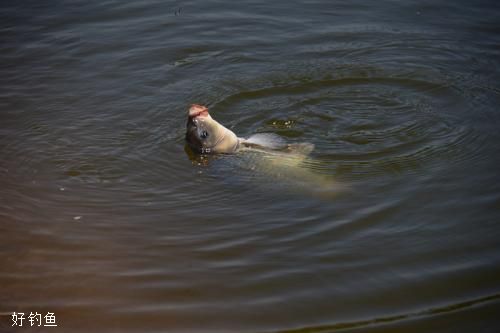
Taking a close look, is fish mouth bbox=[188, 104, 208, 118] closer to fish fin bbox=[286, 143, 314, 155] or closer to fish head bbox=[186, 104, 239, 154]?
fish head bbox=[186, 104, 239, 154]

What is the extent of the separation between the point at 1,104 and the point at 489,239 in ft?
18.5

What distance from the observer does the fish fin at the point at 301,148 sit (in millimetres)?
5944

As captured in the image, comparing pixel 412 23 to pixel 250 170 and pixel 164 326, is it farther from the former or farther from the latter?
pixel 164 326

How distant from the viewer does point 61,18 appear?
9594mm

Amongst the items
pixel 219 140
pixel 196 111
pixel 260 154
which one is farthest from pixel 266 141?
pixel 196 111

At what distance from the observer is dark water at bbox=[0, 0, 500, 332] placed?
4.18m

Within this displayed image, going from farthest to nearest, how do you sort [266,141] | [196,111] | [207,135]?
1. [266,141]
2. [207,135]
3. [196,111]

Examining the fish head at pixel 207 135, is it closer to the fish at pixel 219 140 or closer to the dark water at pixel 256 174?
the fish at pixel 219 140

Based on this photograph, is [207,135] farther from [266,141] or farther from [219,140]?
[266,141]

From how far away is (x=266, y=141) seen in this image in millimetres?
6113

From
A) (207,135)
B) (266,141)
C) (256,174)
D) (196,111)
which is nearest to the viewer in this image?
(196,111)

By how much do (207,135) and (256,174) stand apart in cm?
61

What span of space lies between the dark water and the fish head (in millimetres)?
171

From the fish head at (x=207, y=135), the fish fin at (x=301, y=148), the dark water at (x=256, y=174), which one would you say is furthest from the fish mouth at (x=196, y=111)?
the fish fin at (x=301, y=148)
